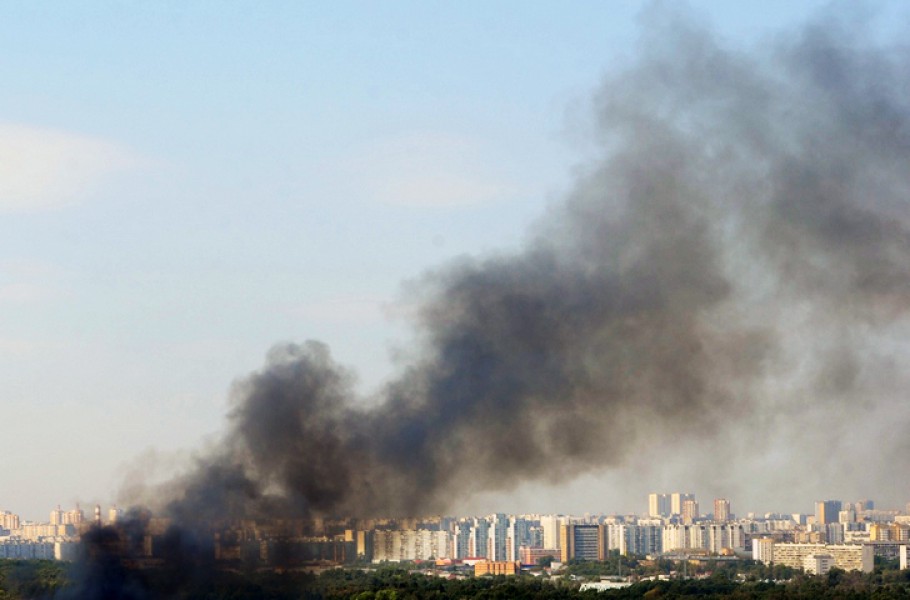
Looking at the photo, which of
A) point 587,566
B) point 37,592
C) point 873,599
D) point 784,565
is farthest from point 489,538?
point 37,592

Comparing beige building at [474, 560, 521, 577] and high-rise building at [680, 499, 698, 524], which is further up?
high-rise building at [680, 499, 698, 524]

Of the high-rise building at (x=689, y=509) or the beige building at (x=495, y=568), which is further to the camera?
the high-rise building at (x=689, y=509)

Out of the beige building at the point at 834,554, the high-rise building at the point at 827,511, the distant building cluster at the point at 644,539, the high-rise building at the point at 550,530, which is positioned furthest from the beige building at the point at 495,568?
the high-rise building at the point at 827,511

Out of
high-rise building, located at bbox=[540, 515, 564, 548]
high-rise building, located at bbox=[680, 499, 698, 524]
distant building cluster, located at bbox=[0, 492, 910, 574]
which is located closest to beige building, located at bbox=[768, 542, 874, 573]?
distant building cluster, located at bbox=[0, 492, 910, 574]

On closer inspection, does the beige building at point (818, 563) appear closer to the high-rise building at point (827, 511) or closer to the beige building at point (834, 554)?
the beige building at point (834, 554)

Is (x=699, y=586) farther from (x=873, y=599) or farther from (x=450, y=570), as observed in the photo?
(x=450, y=570)

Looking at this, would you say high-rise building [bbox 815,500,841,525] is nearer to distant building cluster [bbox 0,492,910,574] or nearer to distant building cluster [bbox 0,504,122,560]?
distant building cluster [bbox 0,492,910,574]

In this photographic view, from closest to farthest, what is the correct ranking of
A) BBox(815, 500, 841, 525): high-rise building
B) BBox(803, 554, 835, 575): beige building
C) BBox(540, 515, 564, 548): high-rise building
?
BBox(803, 554, 835, 575): beige building
BBox(540, 515, 564, 548): high-rise building
BBox(815, 500, 841, 525): high-rise building
